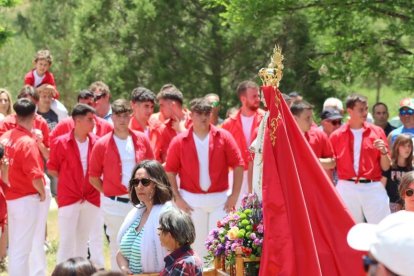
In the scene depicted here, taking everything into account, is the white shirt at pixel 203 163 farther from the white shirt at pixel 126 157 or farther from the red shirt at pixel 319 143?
the red shirt at pixel 319 143

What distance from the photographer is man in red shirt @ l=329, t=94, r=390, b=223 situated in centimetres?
1077

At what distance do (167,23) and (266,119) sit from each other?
13.8 meters

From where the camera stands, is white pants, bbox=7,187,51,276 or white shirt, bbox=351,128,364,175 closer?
white pants, bbox=7,187,51,276

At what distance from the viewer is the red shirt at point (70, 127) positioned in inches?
429

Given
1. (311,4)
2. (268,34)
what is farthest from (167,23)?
(311,4)

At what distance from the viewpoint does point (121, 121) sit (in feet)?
32.8

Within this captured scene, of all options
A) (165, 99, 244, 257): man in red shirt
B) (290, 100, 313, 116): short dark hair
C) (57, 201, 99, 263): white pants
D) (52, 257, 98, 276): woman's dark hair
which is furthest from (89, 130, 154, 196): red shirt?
(52, 257, 98, 276): woman's dark hair

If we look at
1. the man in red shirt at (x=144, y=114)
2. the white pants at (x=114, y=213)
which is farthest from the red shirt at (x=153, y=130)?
the white pants at (x=114, y=213)

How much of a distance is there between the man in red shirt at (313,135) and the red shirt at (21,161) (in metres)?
3.13

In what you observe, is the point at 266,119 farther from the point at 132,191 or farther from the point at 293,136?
the point at 132,191

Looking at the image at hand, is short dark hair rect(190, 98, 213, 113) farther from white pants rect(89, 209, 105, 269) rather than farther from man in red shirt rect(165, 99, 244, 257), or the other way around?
white pants rect(89, 209, 105, 269)

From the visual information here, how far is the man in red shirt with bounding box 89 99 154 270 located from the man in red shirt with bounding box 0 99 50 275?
64cm

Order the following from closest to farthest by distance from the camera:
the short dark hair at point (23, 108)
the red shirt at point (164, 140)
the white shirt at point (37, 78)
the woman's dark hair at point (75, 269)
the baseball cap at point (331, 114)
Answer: the woman's dark hair at point (75, 269)
the short dark hair at point (23, 108)
the red shirt at point (164, 140)
the baseball cap at point (331, 114)
the white shirt at point (37, 78)

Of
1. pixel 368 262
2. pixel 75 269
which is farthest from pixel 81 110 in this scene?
pixel 368 262
